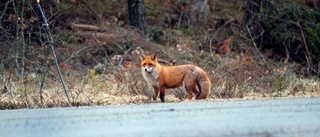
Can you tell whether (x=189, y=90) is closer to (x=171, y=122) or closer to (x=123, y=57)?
(x=171, y=122)

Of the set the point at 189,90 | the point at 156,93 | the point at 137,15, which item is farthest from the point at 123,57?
the point at 189,90

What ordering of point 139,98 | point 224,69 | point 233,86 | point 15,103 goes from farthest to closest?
point 224,69
point 233,86
point 139,98
point 15,103

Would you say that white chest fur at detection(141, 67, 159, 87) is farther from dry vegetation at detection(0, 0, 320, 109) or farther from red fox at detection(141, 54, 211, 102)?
dry vegetation at detection(0, 0, 320, 109)

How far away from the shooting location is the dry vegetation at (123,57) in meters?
11.2

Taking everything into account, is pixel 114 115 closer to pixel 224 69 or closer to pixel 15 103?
pixel 15 103

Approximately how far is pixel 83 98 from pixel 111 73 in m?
3.78

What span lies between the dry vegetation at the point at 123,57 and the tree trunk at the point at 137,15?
34 cm

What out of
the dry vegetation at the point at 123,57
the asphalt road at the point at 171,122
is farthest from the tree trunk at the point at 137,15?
the asphalt road at the point at 171,122

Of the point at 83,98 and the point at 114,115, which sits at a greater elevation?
the point at 114,115

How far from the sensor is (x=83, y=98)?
1062 centimetres

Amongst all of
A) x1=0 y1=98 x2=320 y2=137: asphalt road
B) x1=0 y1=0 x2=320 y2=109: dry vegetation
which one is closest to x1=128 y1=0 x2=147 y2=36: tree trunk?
x1=0 y1=0 x2=320 y2=109: dry vegetation

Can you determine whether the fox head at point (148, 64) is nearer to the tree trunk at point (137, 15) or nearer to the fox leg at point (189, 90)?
the fox leg at point (189, 90)

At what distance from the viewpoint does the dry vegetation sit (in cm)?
1120

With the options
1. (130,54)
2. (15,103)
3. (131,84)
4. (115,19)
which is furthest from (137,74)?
(115,19)
